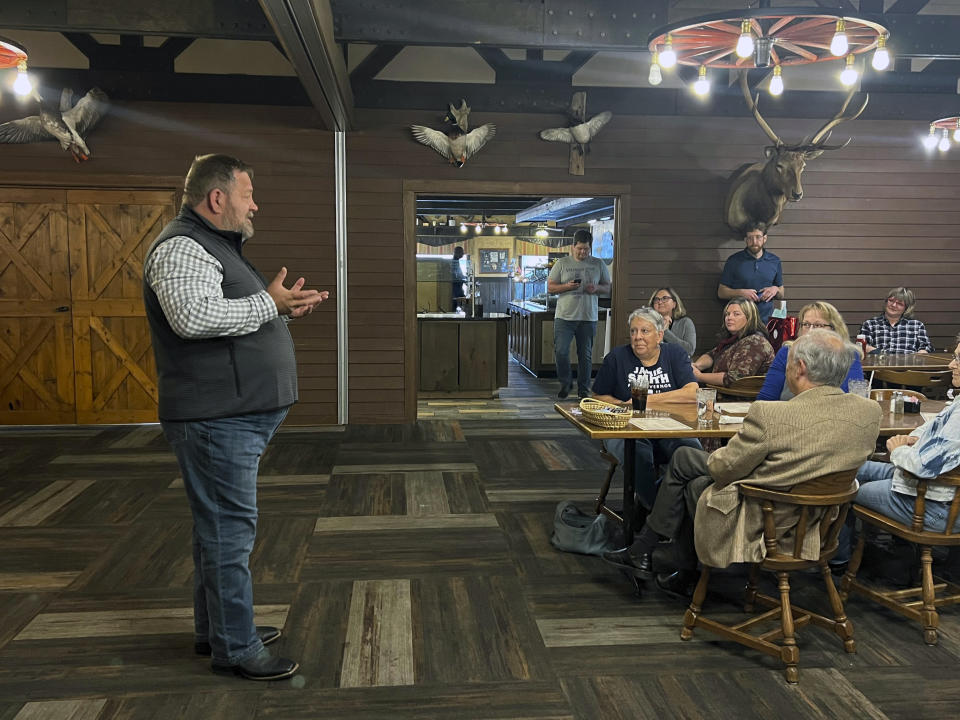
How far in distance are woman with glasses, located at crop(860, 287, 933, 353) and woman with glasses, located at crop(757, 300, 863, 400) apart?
2.47 m

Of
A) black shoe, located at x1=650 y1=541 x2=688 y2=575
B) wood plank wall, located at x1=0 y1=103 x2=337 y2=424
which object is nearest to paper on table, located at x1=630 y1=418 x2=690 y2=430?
black shoe, located at x1=650 y1=541 x2=688 y2=575

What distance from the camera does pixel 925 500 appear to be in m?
2.65

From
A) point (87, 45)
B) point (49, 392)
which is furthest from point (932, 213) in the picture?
point (49, 392)

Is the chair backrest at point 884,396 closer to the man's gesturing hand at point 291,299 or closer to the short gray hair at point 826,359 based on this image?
the short gray hair at point 826,359

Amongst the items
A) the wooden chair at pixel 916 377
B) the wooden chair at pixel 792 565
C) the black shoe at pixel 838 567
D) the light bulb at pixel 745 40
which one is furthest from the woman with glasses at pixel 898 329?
the wooden chair at pixel 792 565

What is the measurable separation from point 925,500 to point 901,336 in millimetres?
3873

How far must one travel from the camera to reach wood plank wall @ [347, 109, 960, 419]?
627 cm

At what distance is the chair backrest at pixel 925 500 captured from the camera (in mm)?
2561

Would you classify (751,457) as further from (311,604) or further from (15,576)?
(15,576)

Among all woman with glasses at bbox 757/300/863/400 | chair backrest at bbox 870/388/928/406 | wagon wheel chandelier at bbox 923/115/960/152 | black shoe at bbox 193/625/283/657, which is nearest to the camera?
black shoe at bbox 193/625/283/657

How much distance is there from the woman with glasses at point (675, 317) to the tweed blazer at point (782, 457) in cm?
295

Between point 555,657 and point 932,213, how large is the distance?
6088 millimetres

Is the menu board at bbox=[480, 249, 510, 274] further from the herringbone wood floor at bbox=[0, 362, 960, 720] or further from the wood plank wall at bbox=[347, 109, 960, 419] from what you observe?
the herringbone wood floor at bbox=[0, 362, 960, 720]

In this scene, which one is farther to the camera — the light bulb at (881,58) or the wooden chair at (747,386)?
the wooden chair at (747,386)
